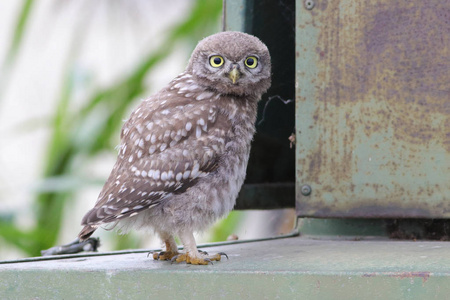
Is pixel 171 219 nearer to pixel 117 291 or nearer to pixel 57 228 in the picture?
pixel 117 291

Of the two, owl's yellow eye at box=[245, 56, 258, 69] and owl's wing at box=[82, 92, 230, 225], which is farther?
owl's yellow eye at box=[245, 56, 258, 69]

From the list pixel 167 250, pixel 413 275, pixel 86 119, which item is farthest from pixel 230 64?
pixel 86 119

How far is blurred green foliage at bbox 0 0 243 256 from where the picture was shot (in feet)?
19.5

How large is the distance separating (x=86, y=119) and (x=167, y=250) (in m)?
2.70

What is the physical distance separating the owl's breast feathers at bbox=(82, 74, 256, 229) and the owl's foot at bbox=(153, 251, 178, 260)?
289 mm

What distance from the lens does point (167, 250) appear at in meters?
3.64

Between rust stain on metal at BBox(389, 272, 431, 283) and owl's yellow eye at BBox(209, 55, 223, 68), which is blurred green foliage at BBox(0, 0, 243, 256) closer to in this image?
owl's yellow eye at BBox(209, 55, 223, 68)

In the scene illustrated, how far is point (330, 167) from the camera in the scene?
3746mm

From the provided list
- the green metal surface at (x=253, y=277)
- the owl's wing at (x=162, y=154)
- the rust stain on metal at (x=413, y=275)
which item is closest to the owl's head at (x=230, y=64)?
the owl's wing at (x=162, y=154)

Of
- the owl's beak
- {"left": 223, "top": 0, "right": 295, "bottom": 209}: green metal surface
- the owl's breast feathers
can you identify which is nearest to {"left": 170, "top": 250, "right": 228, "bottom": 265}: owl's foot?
the owl's breast feathers

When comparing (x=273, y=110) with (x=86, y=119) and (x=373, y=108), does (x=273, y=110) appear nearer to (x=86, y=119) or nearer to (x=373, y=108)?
(x=373, y=108)

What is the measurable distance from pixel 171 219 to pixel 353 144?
93 cm

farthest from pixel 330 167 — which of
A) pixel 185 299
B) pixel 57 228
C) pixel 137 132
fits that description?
pixel 57 228

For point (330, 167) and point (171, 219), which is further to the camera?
point (330, 167)
